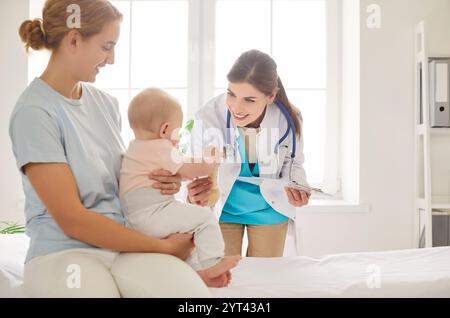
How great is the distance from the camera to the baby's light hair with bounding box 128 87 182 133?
124 centimetres

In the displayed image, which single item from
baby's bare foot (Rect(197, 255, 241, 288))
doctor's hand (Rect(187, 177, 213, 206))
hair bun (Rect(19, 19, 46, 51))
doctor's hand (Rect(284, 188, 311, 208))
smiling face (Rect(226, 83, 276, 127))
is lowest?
baby's bare foot (Rect(197, 255, 241, 288))

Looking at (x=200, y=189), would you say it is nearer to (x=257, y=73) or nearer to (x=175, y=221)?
(x=175, y=221)

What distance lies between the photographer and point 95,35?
1149 mm

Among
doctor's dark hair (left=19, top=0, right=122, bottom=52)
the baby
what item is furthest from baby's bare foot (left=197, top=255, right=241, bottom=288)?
doctor's dark hair (left=19, top=0, right=122, bottom=52)

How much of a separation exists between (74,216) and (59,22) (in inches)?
16.0

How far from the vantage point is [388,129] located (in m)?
2.83

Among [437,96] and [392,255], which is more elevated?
[437,96]

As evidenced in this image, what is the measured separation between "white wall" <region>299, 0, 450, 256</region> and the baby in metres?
1.73

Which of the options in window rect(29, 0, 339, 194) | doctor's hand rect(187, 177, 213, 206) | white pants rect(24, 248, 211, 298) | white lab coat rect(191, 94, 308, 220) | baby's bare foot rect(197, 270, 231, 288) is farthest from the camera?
window rect(29, 0, 339, 194)

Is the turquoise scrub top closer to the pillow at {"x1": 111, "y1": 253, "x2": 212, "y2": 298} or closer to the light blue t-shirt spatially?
the light blue t-shirt

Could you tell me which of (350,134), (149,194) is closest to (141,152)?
(149,194)
